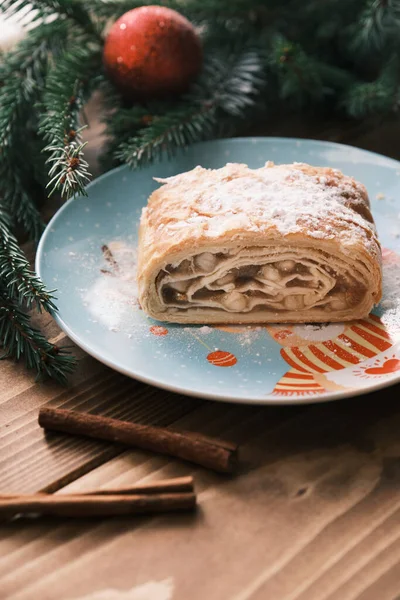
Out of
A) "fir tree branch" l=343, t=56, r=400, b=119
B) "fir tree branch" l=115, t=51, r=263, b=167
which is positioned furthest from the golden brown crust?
"fir tree branch" l=343, t=56, r=400, b=119

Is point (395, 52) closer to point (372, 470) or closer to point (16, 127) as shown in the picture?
point (16, 127)

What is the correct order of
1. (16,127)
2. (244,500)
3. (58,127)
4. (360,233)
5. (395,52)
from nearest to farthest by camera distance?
1. (244,500)
2. (360,233)
3. (58,127)
4. (16,127)
5. (395,52)

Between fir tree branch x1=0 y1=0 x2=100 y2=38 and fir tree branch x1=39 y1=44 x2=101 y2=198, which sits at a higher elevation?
fir tree branch x1=0 y1=0 x2=100 y2=38

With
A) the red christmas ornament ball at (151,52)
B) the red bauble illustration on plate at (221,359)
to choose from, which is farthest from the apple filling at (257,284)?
the red christmas ornament ball at (151,52)

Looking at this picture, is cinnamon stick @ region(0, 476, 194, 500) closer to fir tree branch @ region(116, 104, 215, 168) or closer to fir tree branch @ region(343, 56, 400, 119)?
fir tree branch @ region(116, 104, 215, 168)

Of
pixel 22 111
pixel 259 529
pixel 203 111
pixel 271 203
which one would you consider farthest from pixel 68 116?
pixel 259 529

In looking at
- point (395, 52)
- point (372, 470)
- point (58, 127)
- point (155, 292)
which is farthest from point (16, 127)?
point (372, 470)

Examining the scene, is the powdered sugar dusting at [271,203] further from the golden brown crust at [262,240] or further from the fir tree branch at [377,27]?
the fir tree branch at [377,27]
